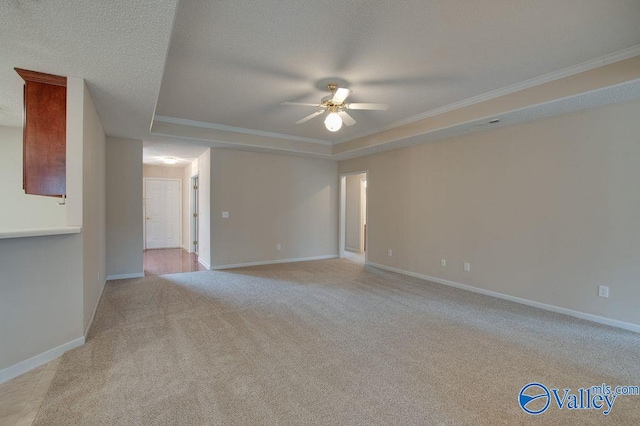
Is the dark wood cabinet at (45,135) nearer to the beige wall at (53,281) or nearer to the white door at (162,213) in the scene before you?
the beige wall at (53,281)

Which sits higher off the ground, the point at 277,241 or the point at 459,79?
the point at 459,79

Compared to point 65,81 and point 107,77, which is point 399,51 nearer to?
point 107,77

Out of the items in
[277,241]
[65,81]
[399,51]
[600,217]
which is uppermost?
[399,51]

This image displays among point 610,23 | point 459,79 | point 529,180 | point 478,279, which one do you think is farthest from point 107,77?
point 478,279

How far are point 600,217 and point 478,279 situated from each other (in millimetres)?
1652

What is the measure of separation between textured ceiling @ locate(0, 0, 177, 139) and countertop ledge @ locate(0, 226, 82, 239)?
1.30 metres

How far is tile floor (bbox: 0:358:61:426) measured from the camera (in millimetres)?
1759

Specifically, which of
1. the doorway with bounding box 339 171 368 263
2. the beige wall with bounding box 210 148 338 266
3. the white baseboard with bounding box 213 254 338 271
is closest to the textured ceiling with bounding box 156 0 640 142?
the beige wall with bounding box 210 148 338 266

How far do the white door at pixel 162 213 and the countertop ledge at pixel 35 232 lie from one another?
20.8ft

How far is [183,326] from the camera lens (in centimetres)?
308

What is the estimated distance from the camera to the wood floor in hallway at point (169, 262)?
5703 millimetres

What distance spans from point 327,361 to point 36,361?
2260 millimetres

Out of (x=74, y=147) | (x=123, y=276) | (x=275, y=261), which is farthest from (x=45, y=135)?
(x=275, y=261)

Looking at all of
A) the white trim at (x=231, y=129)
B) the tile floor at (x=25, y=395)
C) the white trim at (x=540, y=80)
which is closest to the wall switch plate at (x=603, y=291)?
the white trim at (x=540, y=80)
